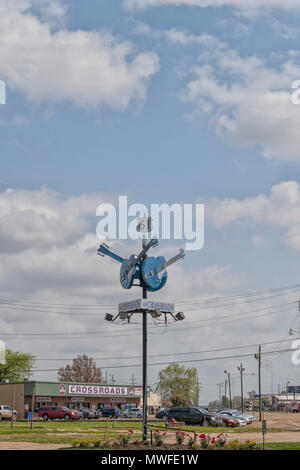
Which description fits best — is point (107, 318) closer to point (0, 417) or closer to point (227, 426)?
point (227, 426)

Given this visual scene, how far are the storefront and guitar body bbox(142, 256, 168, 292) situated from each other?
137 feet

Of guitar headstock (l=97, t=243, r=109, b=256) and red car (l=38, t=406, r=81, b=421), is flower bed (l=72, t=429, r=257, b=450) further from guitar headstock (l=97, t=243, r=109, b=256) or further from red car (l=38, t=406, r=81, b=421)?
red car (l=38, t=406, r=81, b=421)

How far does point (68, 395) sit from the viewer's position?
271 feet

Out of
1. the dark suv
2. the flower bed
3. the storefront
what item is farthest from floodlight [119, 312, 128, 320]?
the storefront

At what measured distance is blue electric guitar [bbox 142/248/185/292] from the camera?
33188 millimetres

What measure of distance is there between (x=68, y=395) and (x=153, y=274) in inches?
2128

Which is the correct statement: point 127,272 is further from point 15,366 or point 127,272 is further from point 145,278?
point 15,366

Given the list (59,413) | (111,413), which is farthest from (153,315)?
(111,413)

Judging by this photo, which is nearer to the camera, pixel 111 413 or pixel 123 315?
pixel 123 315

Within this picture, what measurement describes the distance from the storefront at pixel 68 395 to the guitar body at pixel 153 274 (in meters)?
41.8

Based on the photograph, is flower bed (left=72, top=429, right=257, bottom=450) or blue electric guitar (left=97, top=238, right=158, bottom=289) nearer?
flower bed (left=72, top=429, right=257, bottom=450)
